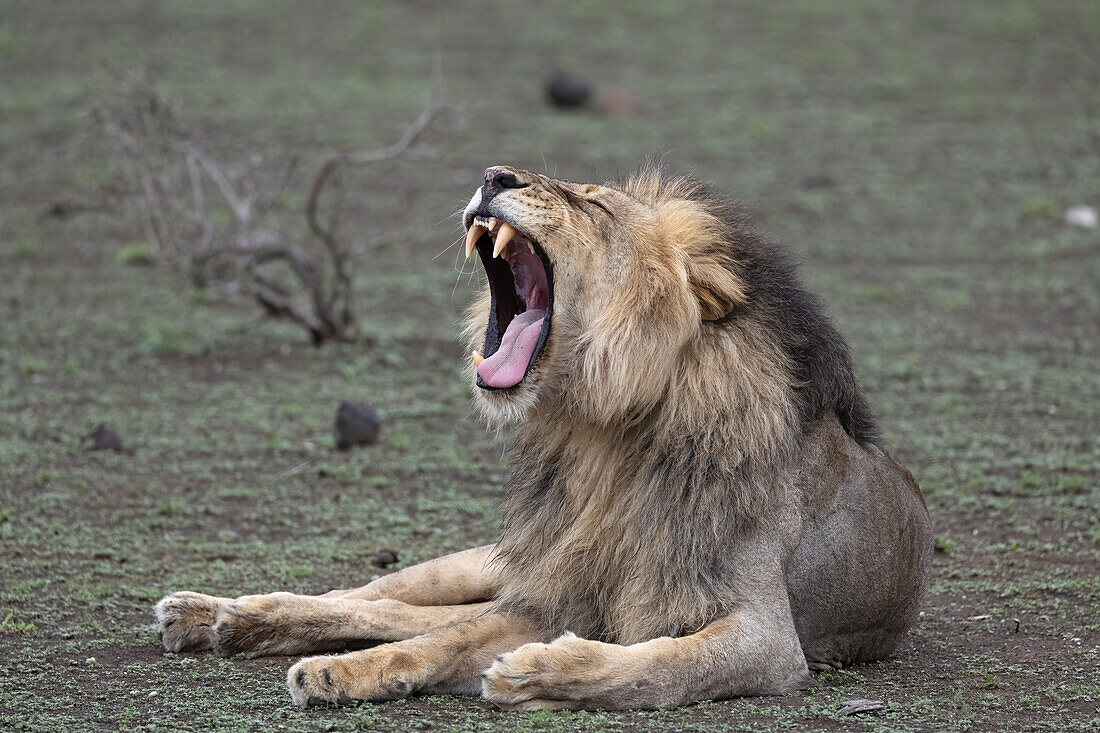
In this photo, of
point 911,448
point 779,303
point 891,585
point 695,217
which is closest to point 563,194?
point 695,217

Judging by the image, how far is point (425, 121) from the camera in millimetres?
9102

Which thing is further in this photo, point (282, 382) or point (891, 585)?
point (282, 382)

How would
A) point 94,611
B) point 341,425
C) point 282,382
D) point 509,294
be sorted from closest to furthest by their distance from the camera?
point 509,294 < point 94,611 < point 341,425 < point 282,382

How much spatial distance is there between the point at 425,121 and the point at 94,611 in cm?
479

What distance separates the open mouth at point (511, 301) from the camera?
422 cm

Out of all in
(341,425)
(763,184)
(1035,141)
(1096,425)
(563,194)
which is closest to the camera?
(563,194)

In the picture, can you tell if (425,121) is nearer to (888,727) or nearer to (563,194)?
(563,194)

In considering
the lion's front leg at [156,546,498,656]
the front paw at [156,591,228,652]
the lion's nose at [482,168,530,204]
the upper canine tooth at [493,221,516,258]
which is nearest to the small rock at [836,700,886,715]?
the lion's front leg at [156,546,498,656]

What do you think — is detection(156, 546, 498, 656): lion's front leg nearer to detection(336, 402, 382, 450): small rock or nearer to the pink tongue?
the pink tongue

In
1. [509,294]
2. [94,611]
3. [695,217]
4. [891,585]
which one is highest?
[695,217]

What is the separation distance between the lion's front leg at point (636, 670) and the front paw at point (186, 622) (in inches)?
48.4

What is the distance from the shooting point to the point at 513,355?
4.29 metres

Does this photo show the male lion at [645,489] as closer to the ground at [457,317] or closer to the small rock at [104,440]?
the ground at [457,317]

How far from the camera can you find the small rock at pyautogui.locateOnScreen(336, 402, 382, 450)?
745 cm
